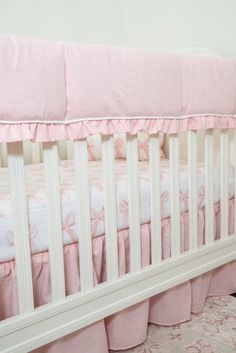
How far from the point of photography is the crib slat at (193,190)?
126cm

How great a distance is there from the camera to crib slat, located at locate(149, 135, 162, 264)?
1.14 meters

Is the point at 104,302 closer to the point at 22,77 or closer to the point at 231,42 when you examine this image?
the point at 22,77

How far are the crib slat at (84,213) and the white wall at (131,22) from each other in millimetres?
1157

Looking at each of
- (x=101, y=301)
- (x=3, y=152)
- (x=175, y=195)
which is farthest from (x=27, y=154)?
(x=101, y=301)

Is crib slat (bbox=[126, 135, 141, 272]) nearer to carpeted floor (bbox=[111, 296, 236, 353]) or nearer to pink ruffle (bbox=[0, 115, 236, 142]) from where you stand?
pink ruffle (bbox=[0, 115, 236, 142])

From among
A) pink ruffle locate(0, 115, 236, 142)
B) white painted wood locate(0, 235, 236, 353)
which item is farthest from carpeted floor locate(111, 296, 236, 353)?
pink ruffle locate(0, 115, 236, 142)

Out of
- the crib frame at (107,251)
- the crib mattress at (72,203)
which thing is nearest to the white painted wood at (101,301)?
the crib frame at (107,251)

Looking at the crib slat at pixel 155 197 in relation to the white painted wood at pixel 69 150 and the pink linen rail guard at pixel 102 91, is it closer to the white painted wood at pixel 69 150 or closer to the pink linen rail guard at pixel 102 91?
the pink linen rail guard at pixel 102 91

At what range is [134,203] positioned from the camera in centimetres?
112

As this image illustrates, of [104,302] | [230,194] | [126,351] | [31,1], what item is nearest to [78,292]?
[104,302]

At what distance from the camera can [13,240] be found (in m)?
0.90

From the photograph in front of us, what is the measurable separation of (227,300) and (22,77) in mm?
1236

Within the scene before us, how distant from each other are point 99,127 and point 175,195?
408 mm

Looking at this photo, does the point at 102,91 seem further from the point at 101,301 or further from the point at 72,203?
the point at 101,301
